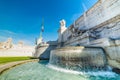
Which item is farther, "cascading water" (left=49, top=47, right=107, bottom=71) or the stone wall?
the stone wall

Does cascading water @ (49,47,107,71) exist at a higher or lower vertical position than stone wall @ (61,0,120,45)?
lower

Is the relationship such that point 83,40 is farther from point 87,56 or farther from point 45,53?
point 45,53

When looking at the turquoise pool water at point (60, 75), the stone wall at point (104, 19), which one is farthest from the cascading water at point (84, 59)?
the stone wall at point (104, 19)

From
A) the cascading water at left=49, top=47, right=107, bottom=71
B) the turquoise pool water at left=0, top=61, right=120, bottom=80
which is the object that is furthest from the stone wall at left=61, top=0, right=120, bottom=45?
the turquoise pool water at left=0, top=61, right=120, bottom=80

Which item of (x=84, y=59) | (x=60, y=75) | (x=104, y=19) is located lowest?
(x=60, y=75)

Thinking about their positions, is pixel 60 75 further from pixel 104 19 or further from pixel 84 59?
pixel 104 19

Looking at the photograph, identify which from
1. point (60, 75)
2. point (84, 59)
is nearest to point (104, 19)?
point (84, 59)

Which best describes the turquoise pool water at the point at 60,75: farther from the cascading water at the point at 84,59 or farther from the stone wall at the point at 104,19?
the stone wall at the point at 104,19

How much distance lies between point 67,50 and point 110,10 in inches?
245

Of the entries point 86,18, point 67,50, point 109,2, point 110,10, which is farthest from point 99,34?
point 67,50

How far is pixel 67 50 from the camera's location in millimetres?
7797

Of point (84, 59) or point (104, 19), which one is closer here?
point (84, 59)

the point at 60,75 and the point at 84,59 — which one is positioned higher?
the point at 84,59

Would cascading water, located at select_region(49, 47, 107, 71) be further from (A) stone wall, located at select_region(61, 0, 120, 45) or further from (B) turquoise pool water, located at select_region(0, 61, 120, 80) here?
(A) stone wall, located at select_region(61, 0, 120, 45)
